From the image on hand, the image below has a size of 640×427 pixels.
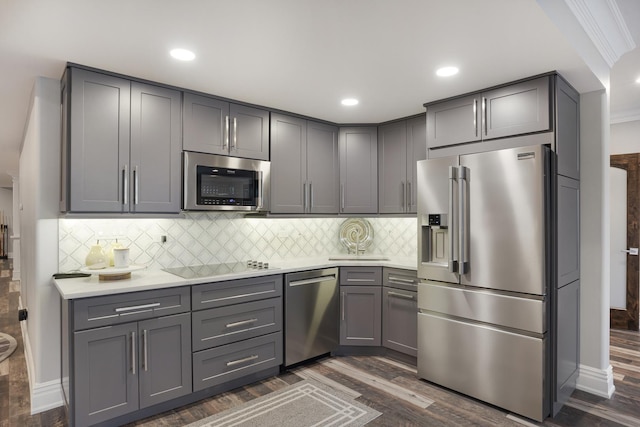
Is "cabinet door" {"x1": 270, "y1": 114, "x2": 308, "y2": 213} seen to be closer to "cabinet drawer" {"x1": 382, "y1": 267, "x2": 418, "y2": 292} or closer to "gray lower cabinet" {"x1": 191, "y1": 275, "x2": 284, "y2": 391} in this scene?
"gray lower cabinet" {"x1": 191, "y1": 275, "x2": 284, "y2": 391}

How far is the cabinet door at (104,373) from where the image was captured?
2217mm

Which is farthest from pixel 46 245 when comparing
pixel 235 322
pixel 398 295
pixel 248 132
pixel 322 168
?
pixel 398 295

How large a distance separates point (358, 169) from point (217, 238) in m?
1.68

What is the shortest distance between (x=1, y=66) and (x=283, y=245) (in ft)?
8.78

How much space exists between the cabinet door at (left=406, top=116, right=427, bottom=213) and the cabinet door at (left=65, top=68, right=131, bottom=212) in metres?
2.56

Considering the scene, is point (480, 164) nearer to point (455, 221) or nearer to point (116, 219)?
point (455, 221)

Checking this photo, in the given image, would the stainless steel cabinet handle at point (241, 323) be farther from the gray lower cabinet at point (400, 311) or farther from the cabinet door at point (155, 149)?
→ the gray lower cabinet at point (400, 311)

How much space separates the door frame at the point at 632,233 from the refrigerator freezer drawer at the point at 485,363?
290 centimetres

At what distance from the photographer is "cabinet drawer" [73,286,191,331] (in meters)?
2.23

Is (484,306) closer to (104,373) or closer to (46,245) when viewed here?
(104,373)

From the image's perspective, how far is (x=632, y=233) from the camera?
4.40m

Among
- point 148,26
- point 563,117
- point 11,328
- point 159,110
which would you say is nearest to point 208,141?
point 159,110

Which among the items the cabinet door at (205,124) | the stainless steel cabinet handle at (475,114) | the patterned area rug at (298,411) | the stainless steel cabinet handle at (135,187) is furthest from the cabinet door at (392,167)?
the stainless steel cabinet handle at (135,187)

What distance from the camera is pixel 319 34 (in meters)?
2.06
